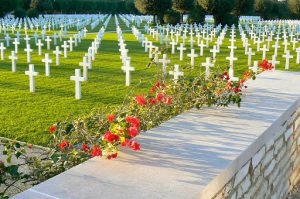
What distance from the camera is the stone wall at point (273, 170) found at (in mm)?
3430

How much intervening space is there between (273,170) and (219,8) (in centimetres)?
3311

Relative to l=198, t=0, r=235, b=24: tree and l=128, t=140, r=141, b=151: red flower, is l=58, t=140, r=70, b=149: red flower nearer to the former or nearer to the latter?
l=128, t=140, r=141, b=151: red flower

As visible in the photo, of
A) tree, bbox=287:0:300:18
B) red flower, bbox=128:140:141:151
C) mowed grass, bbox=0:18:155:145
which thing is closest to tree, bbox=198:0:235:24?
tree, bbox=287:0:300:18

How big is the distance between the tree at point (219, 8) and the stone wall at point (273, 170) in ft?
104

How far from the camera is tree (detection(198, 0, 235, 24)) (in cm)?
3600

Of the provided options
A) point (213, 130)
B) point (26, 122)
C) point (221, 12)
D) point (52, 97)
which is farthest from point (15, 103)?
point (221, 12)

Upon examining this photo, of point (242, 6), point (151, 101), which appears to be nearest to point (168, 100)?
point (151, 101)

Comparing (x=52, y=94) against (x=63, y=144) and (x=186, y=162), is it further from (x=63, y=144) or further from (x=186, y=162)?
(x=186, y=162)

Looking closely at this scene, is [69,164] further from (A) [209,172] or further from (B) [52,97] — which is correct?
(B) [52,97]

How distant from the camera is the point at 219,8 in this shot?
3616 cm

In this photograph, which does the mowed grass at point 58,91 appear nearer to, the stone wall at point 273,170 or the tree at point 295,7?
the stone wall at point 273,170

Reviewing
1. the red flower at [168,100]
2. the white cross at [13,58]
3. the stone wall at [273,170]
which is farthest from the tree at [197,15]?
the red flower at [168,100]

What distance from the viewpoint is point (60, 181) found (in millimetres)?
2932

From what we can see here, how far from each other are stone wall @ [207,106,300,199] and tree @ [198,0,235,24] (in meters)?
31.8
